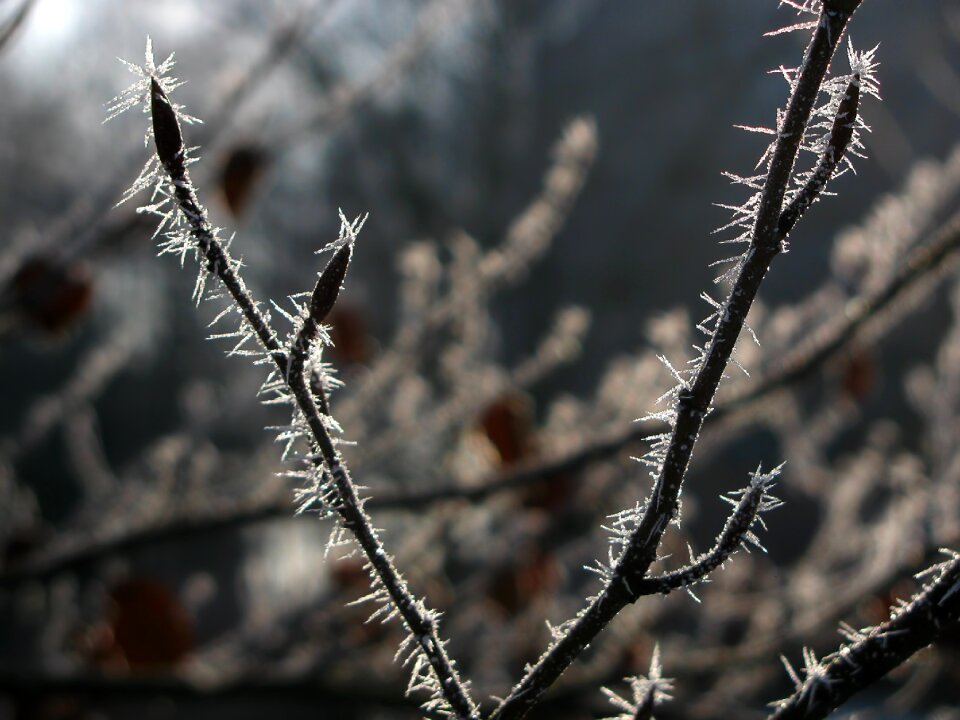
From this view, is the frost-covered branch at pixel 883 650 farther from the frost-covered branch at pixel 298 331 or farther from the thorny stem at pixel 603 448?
the thorny stem at pixel 603 448

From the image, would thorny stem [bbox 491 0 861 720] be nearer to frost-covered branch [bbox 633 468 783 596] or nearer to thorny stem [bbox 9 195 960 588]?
frost-covered branch [bbox 633 468 783 596]

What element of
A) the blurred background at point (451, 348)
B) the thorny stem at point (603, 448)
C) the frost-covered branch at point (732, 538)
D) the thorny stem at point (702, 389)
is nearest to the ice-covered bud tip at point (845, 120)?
the thorny stem at point (702, 389)

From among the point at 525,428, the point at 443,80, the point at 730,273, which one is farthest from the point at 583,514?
the point at 443,80

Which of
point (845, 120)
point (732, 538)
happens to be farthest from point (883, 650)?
point (845, 120)

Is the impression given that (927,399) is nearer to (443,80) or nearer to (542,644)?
(542,644)

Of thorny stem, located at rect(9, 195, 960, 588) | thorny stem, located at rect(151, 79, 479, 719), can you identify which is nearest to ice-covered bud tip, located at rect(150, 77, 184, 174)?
thorny stem, located at rect(151, 79, 479, 719)

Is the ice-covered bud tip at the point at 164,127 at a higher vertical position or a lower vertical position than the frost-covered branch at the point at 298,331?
higher

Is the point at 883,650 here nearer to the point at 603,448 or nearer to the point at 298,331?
the point at 298,331
